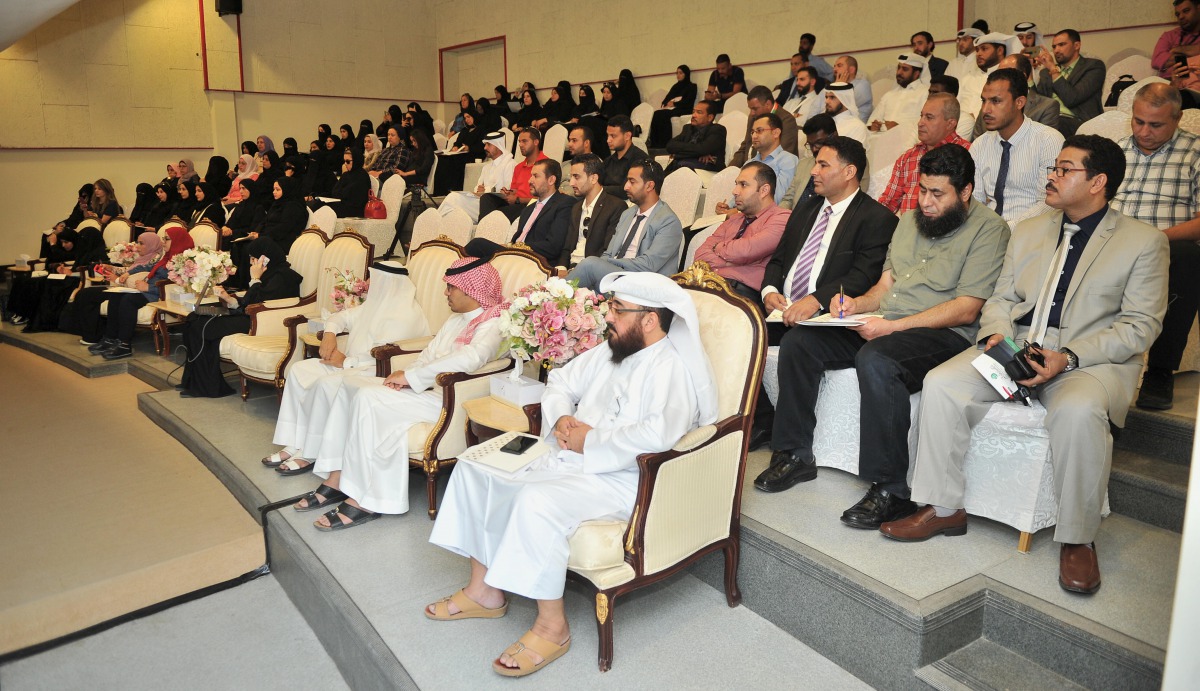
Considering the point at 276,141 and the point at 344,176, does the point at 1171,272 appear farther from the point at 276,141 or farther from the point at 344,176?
the point at 276,141

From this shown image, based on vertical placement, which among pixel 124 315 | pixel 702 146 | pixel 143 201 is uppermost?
pixel 702 146

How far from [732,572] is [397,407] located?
1700 mm

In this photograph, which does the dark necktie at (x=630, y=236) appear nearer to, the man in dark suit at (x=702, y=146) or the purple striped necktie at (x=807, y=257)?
the purple striped necktie at (x=807, y=257)

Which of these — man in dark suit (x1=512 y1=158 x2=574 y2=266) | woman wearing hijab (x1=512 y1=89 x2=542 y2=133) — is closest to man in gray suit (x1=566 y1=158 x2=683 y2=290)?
man in dark suit (x1=512 y1=158 x2=574 y2=266)

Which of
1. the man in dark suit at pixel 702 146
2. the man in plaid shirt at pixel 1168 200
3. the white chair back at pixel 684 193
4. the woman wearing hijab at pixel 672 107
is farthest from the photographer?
the woman wearing hijab at pixel 672 107

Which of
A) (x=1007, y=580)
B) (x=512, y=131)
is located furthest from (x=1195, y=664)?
(x=512, y=131)

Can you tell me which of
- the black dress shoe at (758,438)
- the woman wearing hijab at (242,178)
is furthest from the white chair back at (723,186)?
the woman wearing hijab at (242,178)

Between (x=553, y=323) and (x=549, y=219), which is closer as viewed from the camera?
(x=553, y=323)

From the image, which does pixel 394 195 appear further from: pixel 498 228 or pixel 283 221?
pixel 498 228

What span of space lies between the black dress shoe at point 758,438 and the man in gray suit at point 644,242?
146cm

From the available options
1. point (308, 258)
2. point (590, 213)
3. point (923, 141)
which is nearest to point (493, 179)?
point (308, 258)

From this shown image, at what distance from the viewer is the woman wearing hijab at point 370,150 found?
1122cm

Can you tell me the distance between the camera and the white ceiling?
6.07 m

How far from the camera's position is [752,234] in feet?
14.1
